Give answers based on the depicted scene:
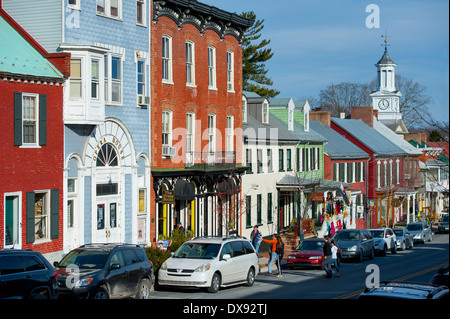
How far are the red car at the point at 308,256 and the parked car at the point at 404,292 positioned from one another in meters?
18.6

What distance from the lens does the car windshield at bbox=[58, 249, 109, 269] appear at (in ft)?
61.3

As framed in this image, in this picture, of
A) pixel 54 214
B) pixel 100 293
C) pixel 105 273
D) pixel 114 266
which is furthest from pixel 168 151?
pixel 100 293

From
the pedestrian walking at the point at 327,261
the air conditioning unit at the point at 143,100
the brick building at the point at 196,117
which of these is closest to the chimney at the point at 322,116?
the brick building at the point at 196,117

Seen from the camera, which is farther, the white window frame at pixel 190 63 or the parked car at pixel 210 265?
the white window frame at pixel 190 63

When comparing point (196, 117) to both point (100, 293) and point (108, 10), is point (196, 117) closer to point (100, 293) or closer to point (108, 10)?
point (108, 10)

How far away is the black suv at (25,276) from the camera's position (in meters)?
15.1

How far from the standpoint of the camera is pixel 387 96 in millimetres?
98375

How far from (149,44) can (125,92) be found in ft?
10.0

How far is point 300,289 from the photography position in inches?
980

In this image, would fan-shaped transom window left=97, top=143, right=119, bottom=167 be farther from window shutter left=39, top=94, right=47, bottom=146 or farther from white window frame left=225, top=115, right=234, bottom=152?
white window frame left=225, top=115, right=234, bottom=152

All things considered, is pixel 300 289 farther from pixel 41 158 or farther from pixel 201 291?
pixel 41 158

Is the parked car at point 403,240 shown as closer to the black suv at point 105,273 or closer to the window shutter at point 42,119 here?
the window shutter at point 42,119

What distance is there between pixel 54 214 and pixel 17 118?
4.02m

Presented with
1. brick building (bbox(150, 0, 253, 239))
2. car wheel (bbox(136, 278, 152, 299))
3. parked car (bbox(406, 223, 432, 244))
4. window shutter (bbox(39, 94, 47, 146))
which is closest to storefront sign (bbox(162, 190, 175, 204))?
brick building (bbox(150, 0, 253, 239))
